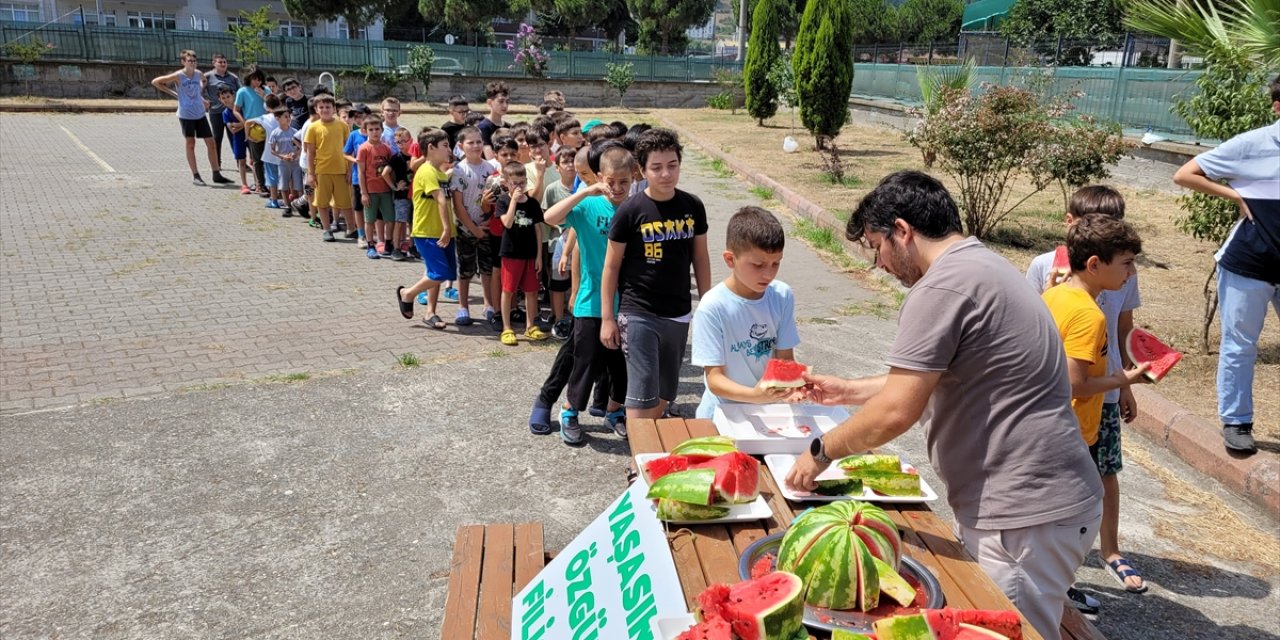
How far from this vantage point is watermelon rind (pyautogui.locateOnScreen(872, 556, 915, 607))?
223 cm

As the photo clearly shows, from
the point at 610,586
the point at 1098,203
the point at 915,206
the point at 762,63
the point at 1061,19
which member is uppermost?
the point at 1061,19

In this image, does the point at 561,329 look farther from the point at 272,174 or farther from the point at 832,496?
the point at 272,174

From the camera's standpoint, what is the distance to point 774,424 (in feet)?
11.2

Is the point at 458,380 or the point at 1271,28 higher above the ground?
the point at 1271,28

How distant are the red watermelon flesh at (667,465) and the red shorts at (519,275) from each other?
498cm

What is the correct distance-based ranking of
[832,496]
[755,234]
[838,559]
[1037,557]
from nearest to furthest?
[838,559]
[1037,557]
[832,496]
[755,234]

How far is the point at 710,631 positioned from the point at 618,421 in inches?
164

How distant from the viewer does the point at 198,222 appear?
507 inches

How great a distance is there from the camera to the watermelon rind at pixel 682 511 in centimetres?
272

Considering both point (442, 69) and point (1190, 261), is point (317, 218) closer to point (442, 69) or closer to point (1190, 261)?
point (1190, 261)

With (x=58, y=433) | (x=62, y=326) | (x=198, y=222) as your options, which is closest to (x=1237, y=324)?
(x=58, y=433)

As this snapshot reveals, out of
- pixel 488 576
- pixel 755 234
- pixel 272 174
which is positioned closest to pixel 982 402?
pixel 755 234

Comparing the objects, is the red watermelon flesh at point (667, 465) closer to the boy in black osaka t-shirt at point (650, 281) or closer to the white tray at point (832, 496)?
the white tray at point (832, 496)

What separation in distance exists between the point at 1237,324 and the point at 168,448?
22.0ft
